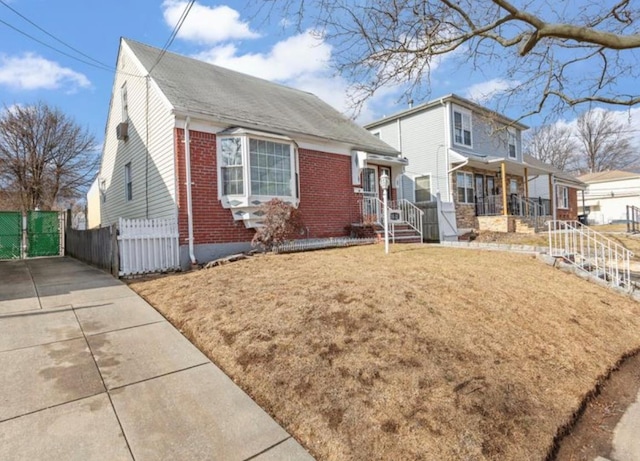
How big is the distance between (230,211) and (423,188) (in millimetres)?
12279

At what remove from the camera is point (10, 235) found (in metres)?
14.6

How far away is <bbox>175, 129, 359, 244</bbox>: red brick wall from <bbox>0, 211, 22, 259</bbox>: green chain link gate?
1074 centimetres

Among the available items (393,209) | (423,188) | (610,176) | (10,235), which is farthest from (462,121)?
(610,176)

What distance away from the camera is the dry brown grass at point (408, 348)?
110 inches

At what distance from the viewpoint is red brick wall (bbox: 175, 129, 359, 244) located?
8.95 meters

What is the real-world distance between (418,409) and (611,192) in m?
45.2

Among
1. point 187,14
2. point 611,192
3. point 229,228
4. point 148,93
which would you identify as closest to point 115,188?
point 148,93

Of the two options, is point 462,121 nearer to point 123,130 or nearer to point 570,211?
point 123,130

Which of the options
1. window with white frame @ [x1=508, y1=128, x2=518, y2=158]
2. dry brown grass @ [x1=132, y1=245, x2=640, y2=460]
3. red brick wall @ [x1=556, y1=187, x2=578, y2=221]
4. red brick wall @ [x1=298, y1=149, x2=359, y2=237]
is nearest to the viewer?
dry brown grass @ [x1=132, y1=245, x2=640, y2=460]

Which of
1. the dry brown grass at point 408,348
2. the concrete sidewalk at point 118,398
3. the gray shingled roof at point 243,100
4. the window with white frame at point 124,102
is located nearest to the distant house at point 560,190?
the gray shingled roof at point 243,100

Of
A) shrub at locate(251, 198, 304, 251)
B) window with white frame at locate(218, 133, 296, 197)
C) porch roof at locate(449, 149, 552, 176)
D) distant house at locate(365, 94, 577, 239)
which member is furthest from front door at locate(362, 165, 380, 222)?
porch roof at locate(449, 149, 552, 176)

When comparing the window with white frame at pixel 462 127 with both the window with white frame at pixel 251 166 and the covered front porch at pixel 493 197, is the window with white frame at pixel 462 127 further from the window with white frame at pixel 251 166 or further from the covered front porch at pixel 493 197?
the window with white frame at pixel 251 166

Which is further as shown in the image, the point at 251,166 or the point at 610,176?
the point at 610,176

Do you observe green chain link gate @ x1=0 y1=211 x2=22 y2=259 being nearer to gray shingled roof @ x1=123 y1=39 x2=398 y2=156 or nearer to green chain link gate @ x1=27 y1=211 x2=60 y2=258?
green chain link gate @ x1=27 y1=211 x2=60 y2=258
